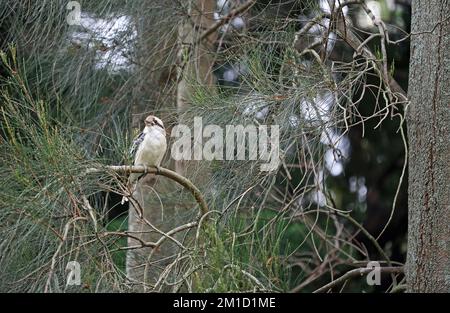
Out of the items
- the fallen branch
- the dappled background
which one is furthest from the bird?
the fallen branch

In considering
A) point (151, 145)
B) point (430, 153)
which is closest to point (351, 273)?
point (430, 153)

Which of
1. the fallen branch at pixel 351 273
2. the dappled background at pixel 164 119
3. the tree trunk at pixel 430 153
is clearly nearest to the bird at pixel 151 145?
the dappled background at pixel 164 119

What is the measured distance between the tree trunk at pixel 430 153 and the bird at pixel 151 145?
1032 mm

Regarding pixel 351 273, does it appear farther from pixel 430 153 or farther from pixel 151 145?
pixel 151 145

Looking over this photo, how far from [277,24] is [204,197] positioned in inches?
25.3

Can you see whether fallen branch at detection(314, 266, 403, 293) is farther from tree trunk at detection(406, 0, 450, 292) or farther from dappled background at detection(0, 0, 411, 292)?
tree trunk at detection(406, 0, 450, 292)

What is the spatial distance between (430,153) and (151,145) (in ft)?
3.76

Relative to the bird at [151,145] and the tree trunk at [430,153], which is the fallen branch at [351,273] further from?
the bird at [151,145]

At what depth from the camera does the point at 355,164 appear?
528 cm

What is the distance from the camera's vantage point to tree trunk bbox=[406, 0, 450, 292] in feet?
8.00

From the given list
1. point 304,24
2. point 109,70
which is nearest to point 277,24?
point 304,24

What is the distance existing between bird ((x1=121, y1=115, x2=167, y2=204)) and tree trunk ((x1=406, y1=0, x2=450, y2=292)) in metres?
1.03

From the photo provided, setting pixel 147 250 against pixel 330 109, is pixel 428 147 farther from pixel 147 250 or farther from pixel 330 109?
pixel 147 250
